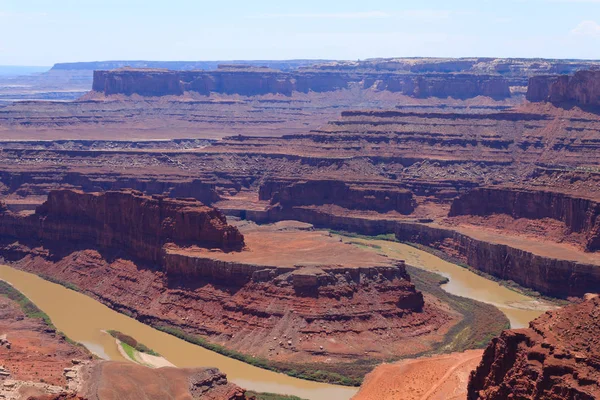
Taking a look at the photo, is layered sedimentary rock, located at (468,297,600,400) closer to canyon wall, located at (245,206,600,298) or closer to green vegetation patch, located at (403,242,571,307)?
green vegetation patch, located at (403,242,571,307)

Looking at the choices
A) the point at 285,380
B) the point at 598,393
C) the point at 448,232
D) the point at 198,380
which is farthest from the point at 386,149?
the point at 598,393

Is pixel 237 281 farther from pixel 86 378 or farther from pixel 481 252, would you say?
pixel 481 252

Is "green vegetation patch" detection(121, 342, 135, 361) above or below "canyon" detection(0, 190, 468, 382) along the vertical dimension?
below

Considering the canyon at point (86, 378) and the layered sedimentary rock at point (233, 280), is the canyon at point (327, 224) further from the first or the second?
the canyon at point (86, 378)

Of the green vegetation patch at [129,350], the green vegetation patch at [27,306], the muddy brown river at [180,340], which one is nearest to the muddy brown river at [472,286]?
the muddy brown river at [180,340]

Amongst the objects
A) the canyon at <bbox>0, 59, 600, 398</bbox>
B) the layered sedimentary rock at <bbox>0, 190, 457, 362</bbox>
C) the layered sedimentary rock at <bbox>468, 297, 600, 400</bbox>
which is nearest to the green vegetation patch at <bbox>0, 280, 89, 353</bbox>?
the canyon at <bbox>0, 59, 600, 398</bbox>

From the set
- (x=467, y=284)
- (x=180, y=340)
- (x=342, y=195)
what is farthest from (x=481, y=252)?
(x=180, y=340)

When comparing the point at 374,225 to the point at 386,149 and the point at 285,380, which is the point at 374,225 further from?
the point at 285,380
